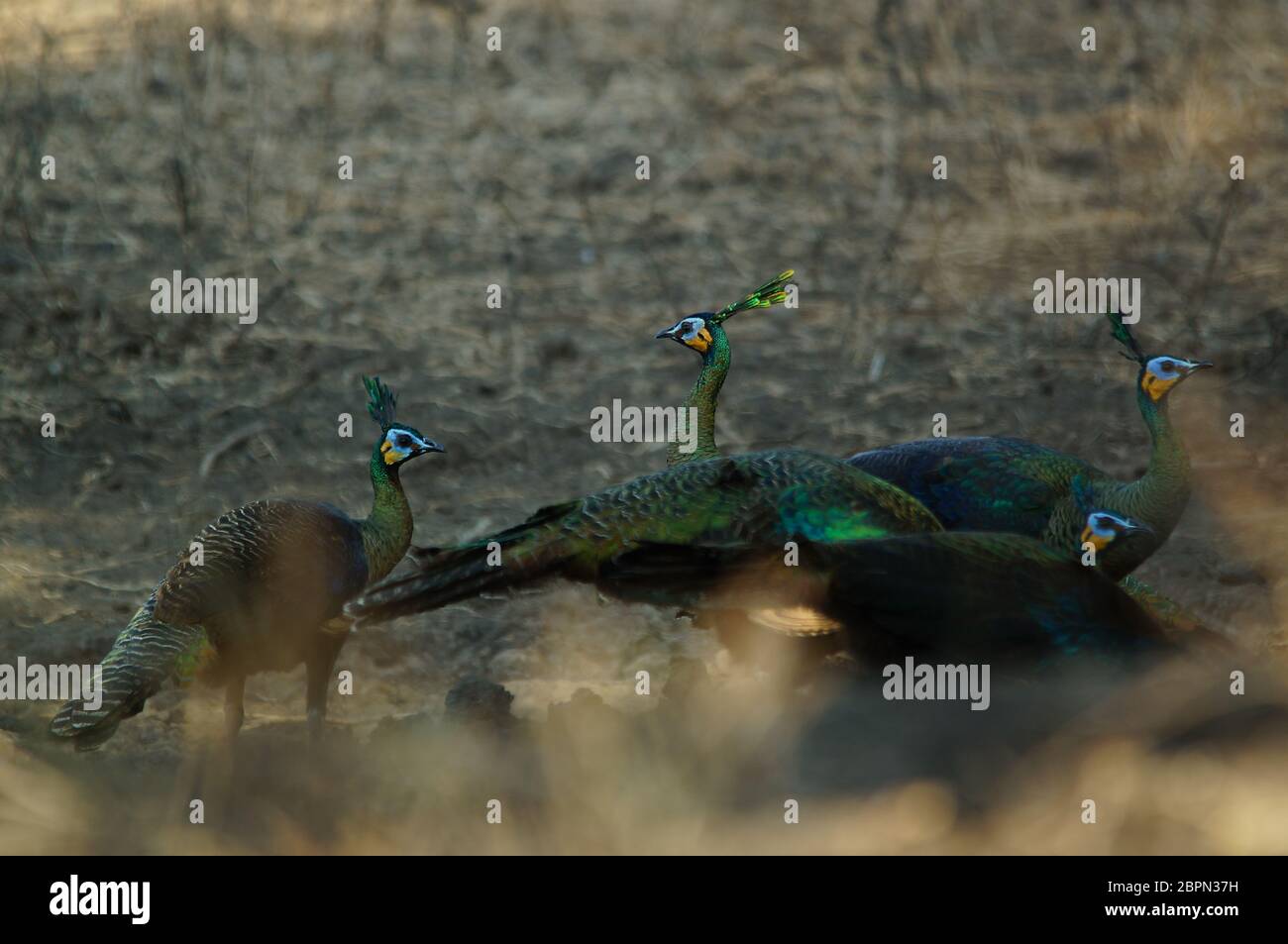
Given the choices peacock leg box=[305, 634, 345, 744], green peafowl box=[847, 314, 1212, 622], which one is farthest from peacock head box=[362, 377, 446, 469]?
green peafowl box=[847, 314, 1212, 622]

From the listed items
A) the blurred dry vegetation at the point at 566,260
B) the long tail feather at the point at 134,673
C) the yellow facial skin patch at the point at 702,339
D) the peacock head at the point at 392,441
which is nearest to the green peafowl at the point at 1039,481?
the yellow facial skin patch at the point at 702,339

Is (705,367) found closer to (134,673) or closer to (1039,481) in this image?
(1039,481)

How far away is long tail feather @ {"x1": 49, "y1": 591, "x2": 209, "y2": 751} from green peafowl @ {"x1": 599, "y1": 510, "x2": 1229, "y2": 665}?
1.33 metres

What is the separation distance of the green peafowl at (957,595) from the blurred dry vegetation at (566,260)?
79 cm

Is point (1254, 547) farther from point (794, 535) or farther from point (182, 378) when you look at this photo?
point (182, 378)

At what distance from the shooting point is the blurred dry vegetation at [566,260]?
7703 mm

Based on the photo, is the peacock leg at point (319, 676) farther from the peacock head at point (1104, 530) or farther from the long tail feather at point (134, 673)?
the peacock head at point (1104, 530)

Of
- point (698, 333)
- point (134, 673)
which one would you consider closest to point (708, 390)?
point (698, 333)

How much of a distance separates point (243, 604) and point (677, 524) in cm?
125

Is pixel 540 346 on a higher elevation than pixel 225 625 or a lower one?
higher

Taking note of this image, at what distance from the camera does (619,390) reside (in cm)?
915

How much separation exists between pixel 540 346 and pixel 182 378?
5.76 feet

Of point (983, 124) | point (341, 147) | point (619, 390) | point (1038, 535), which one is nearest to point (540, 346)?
point (619, 390)

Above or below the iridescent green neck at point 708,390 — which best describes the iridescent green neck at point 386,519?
below
